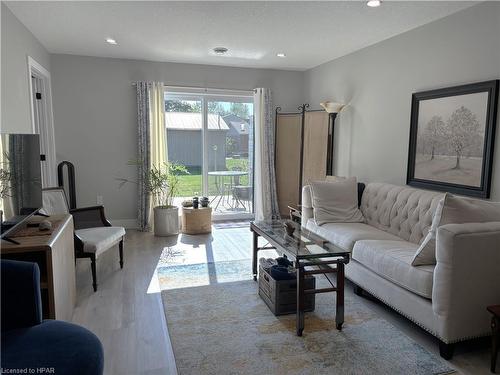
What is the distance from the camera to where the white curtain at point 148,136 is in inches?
204

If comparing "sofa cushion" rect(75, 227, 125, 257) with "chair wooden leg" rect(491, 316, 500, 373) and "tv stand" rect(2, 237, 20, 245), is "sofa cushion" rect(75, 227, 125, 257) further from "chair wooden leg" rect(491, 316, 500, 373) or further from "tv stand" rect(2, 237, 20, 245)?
"chair wooden leg" rect(491, 316, 500, 373)

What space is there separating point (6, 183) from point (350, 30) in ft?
11.1

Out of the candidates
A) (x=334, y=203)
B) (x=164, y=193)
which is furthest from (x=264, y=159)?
(x=334, y=203)

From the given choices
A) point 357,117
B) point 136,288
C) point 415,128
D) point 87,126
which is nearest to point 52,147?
point 87,126

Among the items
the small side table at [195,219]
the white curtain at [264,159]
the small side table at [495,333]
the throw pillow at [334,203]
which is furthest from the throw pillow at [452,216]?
the white curtain at [264,159]

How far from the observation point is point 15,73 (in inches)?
129

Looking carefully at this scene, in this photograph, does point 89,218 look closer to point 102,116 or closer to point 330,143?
point 102,116

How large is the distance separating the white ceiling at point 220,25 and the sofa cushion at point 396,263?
202cm

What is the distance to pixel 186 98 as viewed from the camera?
18.3 feet

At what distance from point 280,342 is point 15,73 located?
10.6 ft

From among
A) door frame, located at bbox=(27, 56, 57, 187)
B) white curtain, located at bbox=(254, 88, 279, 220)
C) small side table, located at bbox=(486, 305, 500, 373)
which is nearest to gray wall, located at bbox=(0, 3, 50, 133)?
door frame, located at bbox=(27, 56, 57, 187)

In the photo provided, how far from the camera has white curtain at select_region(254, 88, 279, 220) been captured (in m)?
5.77

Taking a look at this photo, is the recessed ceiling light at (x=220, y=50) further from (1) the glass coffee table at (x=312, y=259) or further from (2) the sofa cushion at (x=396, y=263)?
(2) the sofa cushion at (x=396, y=263)

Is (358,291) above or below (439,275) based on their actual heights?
below
